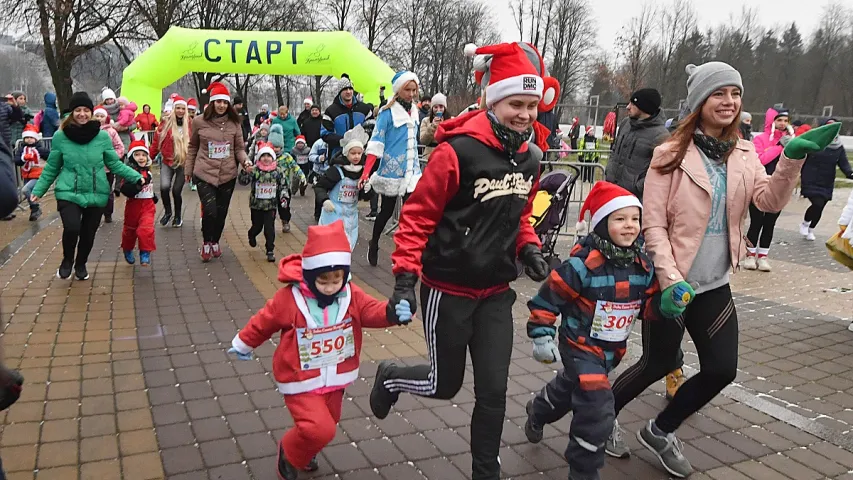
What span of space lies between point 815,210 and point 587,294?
976 cm

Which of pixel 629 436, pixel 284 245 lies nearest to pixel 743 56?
pixel 284 245

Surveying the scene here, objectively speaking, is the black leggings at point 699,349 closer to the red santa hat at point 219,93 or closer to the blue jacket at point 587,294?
the blue jacket at point 587,294

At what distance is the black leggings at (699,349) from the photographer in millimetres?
3479

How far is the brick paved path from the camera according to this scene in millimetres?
3684

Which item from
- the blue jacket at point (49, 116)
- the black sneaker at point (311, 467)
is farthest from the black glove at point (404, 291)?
the blue jacket at point (49, 116)

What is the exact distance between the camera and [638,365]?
149 inches

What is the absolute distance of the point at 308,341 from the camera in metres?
3.28

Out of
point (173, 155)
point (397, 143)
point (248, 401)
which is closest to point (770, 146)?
point (397, 143)

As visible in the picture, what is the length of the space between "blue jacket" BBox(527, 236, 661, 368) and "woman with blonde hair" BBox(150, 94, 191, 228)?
853 cm

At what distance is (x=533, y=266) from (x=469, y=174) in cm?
57

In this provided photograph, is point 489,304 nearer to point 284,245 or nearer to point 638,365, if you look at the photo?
point 638,365

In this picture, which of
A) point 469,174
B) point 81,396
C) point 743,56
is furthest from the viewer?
point 743,56

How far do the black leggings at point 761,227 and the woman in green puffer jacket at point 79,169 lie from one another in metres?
8.07

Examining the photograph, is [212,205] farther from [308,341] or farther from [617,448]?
[617,448]
